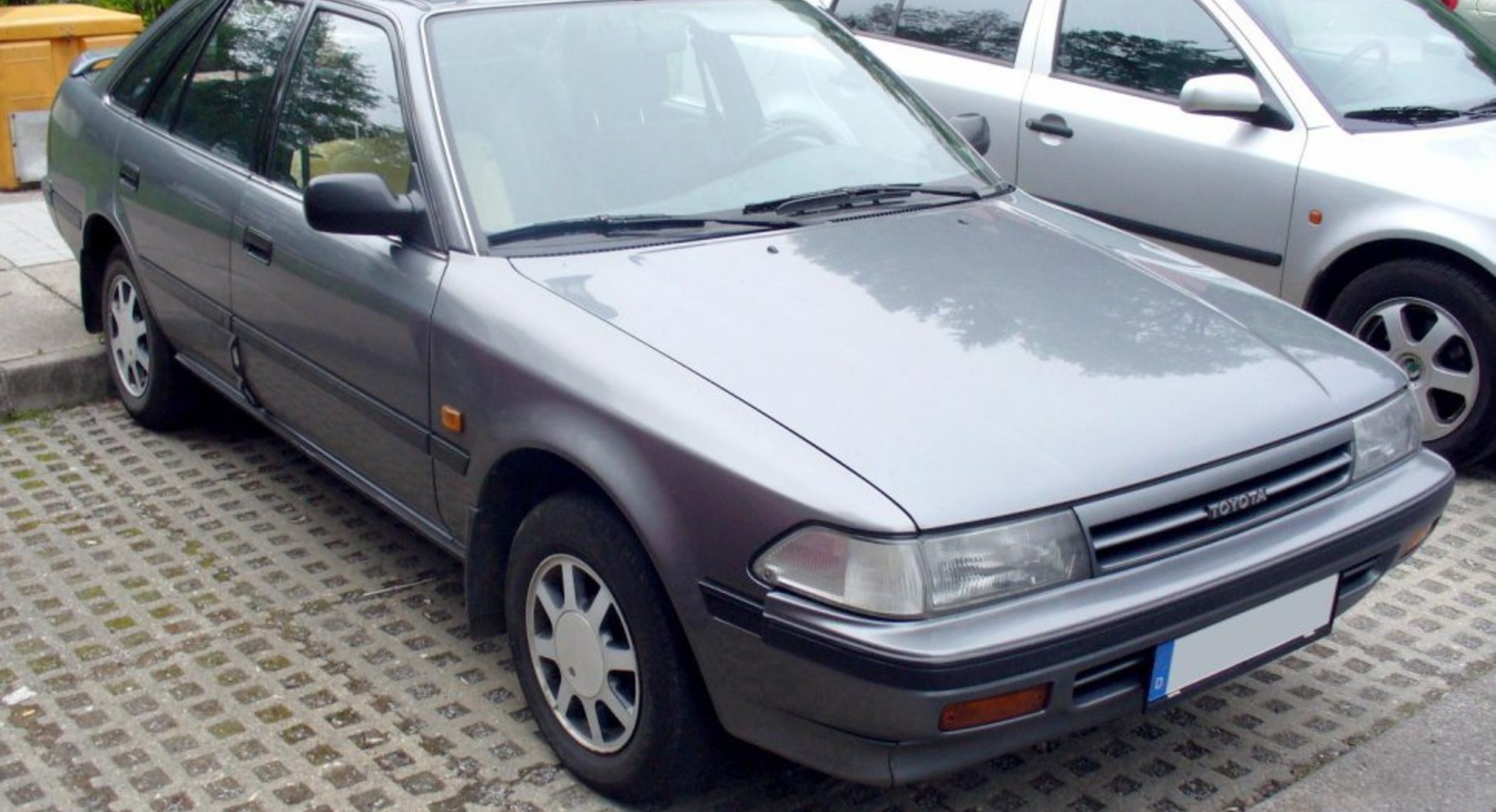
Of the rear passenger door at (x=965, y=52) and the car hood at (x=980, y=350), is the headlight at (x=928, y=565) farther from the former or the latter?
the rear passenger door at (x=965, y=52)

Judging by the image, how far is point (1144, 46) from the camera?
5.92 metres

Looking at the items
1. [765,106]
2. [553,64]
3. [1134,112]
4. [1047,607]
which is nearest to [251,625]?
[553,64]

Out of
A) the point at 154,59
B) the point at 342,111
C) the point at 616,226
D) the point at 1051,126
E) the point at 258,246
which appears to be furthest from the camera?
the point at 1051,126

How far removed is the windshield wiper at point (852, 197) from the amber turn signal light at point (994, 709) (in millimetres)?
1494

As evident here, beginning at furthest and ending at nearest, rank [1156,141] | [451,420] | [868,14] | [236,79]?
[868,14]
[1156,141]
[236,79]
[451,420]

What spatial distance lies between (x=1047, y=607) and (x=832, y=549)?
39cm

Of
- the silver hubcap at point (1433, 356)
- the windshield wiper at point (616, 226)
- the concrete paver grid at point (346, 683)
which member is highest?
the windshield wiper at point (616, 226)

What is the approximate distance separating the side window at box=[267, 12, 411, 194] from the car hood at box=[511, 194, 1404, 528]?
64cm

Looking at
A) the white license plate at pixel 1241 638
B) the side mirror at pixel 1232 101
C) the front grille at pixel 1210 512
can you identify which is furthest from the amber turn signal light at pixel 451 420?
the side mirror at pixel 1232 101

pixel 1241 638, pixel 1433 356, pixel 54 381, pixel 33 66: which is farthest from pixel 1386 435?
pixel 33 66

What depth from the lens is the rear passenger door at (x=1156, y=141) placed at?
5.45 metres

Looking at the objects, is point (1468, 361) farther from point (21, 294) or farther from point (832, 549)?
point (21, 294)

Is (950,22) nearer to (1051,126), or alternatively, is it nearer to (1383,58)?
(1051,126)

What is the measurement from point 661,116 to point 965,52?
→ 2818 mm
